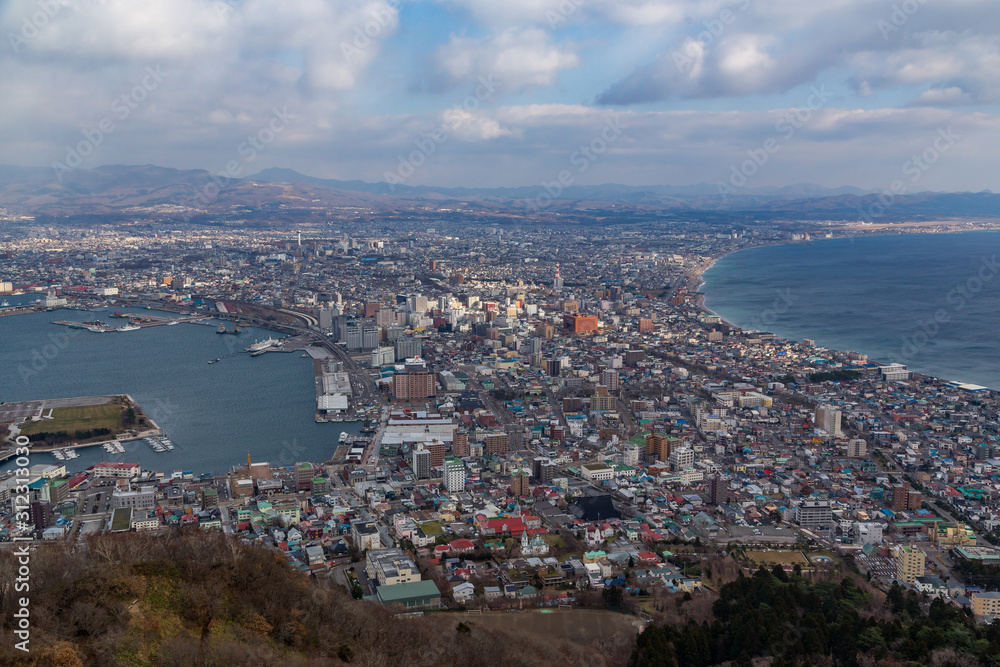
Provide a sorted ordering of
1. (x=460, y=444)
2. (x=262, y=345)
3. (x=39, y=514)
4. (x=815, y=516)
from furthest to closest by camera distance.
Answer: (x=262, y=345), (x=460, y=444), (x=815, y=516), (x=39, y=514)

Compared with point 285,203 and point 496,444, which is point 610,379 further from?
point 285,203

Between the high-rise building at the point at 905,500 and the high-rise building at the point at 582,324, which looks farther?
the high-rise building at the point at 582,324

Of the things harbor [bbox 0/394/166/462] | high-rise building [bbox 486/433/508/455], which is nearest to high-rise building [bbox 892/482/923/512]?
high-rise building [bbox 486/433/508/455]

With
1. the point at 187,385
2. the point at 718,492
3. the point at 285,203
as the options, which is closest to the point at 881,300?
the point at 718,492

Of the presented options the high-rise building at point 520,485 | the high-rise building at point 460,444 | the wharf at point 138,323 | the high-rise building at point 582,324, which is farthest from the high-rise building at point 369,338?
the high-rise building at point 520,485

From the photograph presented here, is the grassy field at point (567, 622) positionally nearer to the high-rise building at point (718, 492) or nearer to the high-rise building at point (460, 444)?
the high-rise building at point (718, 492)

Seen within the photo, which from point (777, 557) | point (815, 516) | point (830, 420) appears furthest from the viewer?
point (830, 420)
